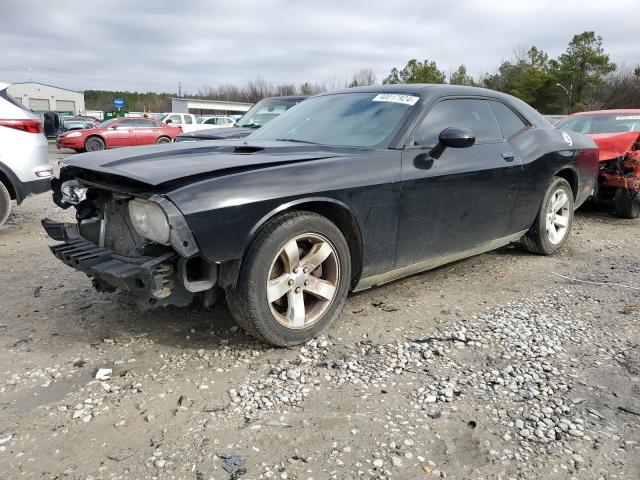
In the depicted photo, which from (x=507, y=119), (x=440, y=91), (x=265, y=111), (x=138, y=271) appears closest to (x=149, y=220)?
(x=138, y=271)

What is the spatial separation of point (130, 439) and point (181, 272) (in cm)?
82

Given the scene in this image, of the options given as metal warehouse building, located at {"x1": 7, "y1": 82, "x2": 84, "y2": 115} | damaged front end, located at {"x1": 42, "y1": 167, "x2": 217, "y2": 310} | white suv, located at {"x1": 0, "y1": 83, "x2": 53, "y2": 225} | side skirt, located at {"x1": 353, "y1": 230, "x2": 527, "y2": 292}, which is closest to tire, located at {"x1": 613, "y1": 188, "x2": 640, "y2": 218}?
side skirt, located at {"x1": 353, "y1": 230, "x2": 527, "y2": 292}

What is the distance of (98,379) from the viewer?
2.71 m

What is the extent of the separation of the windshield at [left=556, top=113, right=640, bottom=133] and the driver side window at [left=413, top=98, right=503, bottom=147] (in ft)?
13.9


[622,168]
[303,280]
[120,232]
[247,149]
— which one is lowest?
[303,280]

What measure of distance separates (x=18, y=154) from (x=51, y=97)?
9083cm

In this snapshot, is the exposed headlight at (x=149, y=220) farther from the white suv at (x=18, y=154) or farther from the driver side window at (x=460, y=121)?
the white suv at (x=18, y=154)

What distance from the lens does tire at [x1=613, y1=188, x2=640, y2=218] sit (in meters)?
7.23

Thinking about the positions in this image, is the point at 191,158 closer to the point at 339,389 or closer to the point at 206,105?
the point at 339,389

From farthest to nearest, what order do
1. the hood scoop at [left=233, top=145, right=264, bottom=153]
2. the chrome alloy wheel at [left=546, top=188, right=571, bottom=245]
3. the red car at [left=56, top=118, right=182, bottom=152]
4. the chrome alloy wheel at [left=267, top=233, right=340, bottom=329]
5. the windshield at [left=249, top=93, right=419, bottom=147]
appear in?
the red car at [left=56, top=118, right=182, bottom=152] < the chrome alloy wheel at [left=546, top=188, right=571, bottom=245] < the windshield at [left=249, top=93, right=419, bottom=147] < the hood scoop at [left=233, top=145, right=264, bottom=153] < the chrome alloy wheel at [left=267, top=233, right=340, bottom=329]

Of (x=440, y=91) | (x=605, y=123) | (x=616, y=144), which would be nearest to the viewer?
(x=440, y=91)

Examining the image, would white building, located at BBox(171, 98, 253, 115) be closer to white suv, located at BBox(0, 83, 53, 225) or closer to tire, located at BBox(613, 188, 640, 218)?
white suv, located at BBox(0, 83, 53, 225)

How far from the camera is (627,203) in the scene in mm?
7262

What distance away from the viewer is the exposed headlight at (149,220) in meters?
2.56
